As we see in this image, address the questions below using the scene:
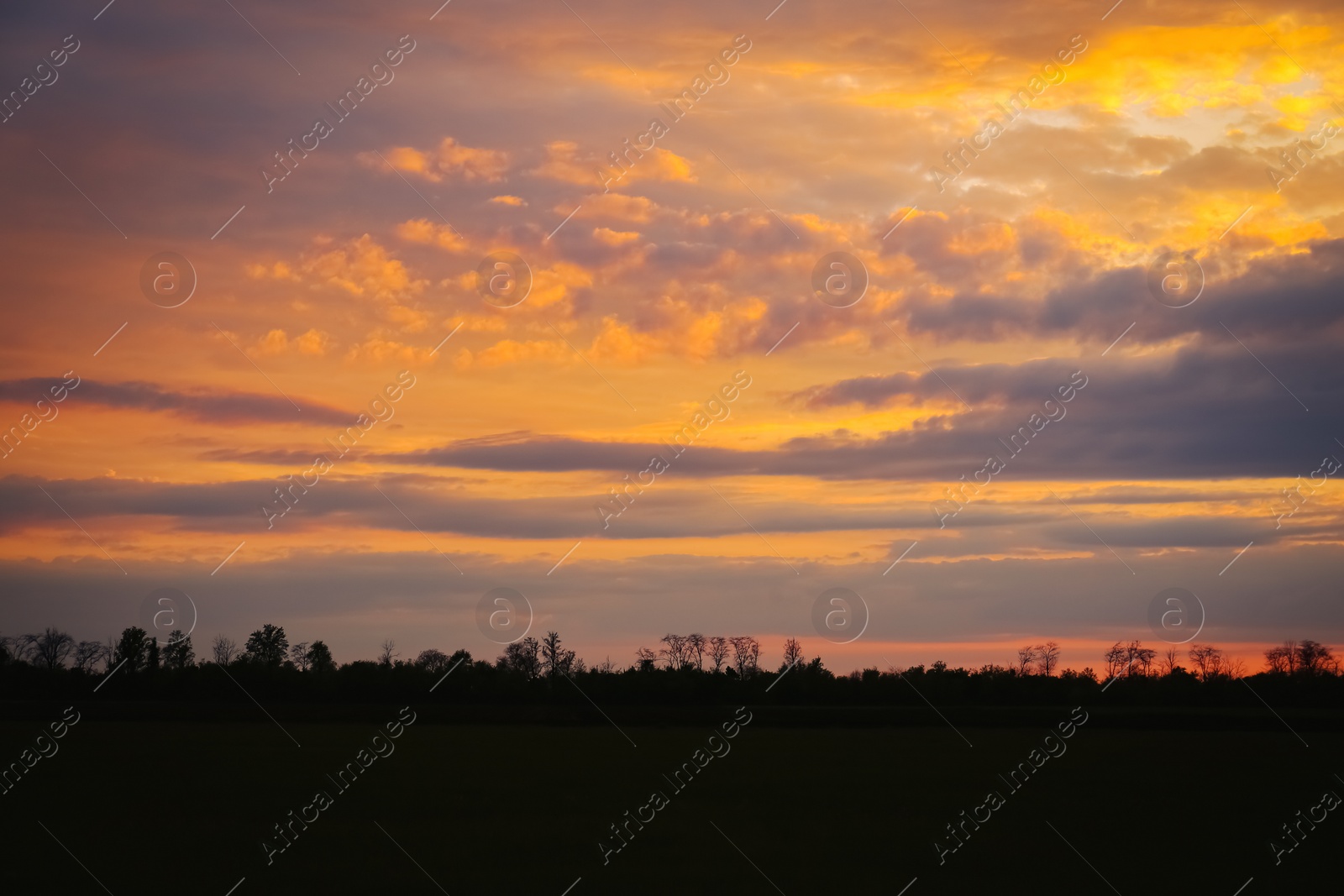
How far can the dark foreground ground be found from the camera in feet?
71.1

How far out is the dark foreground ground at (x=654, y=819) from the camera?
21.7 meters

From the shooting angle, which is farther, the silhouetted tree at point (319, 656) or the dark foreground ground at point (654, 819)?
the silhouetted tree at point (319, 656)

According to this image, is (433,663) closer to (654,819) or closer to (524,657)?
(524,657)

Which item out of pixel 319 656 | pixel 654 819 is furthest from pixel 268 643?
pixel 654 819

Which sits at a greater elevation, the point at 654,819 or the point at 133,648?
the point at 133,648

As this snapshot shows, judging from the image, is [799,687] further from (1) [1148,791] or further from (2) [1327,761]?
(1) [1148,791]

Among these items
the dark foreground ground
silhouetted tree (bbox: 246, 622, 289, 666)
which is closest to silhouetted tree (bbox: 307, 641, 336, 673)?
silhouetted tree (bbox: 246, 622, 289, 666)

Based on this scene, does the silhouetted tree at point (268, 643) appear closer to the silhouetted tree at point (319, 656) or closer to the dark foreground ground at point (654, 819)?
the silhouetted tree at point (319, 656)

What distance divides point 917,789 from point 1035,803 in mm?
4250

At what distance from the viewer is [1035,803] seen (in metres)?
31.3

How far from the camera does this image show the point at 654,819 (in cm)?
2828

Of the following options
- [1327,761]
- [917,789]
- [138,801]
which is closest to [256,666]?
[138,801]

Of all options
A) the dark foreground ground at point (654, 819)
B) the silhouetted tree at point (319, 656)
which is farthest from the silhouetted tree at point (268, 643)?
the dark foreground ground at point (654, 819)

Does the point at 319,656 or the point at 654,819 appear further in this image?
the point at 319,656
